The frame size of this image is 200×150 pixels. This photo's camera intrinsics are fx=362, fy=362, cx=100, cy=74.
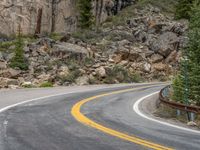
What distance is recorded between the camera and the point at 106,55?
41.1 meters

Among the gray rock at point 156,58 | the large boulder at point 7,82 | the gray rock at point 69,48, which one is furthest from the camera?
the gray rock at point 156,58

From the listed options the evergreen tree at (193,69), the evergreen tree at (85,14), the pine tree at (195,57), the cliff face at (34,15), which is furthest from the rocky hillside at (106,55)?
the pine tree at (195,57)

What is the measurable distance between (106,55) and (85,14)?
9.73 metres

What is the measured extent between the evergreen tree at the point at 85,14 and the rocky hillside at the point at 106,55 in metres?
2.24

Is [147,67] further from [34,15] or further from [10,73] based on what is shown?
[10,73]

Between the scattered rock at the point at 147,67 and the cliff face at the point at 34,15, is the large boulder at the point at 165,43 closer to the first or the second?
the scattered rock at the point at 147,67

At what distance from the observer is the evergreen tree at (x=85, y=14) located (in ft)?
160

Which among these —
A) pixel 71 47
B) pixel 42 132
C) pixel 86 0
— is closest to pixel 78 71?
pixel 71 47

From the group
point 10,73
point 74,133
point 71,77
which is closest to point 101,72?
point 71,77

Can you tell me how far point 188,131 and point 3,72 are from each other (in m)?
24.1

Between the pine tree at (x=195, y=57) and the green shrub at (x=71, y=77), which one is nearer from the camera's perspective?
the pine tree at (x=195, y=57)

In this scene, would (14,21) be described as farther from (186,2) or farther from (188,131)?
(188,131)

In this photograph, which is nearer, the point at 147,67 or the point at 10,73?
the point at 10,73

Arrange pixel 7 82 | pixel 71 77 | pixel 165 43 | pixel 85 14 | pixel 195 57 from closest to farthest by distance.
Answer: pixel 195 57
pixel 7 82
pixel 71 77
pixel 165 43
pixel 85 14
